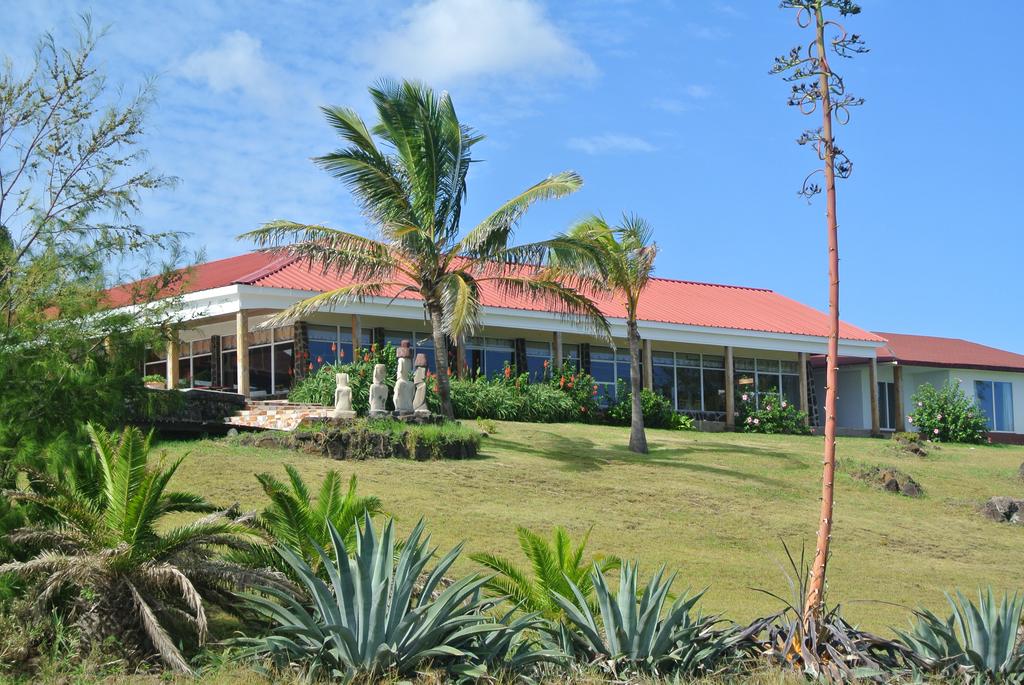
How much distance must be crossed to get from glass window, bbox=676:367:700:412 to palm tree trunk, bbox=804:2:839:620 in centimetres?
2709

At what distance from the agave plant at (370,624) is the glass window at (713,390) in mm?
29085

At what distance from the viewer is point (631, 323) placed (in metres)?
24.6

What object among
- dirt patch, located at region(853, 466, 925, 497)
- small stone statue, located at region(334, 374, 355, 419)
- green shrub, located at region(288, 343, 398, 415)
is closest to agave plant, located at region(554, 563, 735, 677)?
small stone statue, located at region(334, 374, 355, 419)

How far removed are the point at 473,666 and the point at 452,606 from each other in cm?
44

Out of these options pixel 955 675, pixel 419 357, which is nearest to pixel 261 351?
pixel 419 357

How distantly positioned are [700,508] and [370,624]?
39.5 ft

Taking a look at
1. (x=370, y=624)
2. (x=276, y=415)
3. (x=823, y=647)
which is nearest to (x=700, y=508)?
(x=276, y=415)

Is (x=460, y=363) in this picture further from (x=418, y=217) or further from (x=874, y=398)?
(x=874, y=398)

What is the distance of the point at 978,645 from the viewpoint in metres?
8.93

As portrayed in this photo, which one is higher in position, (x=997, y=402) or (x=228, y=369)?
(x=228, y=369)

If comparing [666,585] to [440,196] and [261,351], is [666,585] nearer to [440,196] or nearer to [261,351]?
[440,196]

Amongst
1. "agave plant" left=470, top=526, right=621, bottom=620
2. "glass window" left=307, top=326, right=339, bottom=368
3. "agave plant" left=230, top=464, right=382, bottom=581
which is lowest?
"agave plant" left=470, top=526, right=621, bottom=620

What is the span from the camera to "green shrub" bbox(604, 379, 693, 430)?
31891mm

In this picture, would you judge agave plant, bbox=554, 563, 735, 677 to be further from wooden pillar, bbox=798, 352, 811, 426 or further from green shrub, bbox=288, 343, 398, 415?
wooden pillar, bbox=798, 352, 811, 426
